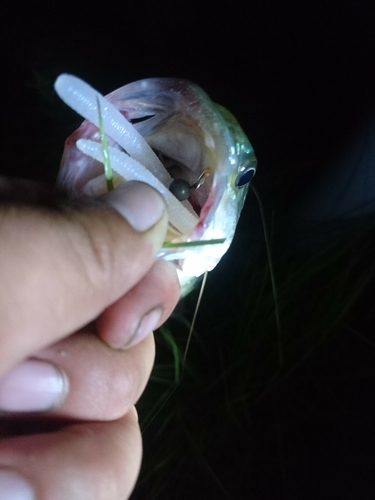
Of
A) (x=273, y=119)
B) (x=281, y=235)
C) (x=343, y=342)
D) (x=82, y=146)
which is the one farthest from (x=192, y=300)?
(x=82, y=146)

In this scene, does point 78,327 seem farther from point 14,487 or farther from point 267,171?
point 267,171

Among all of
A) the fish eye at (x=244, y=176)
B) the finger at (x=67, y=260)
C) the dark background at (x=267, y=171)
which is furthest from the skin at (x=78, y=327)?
the dark background at (x=267, y=171)

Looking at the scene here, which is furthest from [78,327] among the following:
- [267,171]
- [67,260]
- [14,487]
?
[267,171]

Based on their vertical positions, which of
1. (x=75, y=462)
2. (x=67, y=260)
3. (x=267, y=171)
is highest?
(x=67, y=260)

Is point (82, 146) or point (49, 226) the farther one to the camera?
point (82, 146)

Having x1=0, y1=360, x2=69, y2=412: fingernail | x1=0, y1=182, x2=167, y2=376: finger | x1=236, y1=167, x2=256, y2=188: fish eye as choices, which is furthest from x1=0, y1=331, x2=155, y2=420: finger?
x1=236, y1=167, x2=256, y2=188: fish eye

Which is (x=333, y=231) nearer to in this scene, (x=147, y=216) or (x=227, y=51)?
(x=227, y=51)
